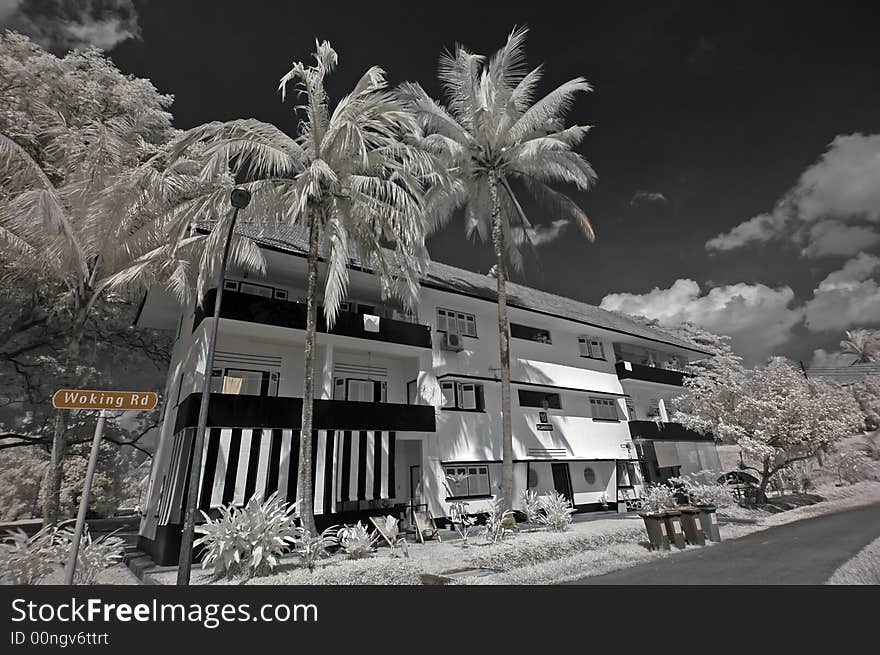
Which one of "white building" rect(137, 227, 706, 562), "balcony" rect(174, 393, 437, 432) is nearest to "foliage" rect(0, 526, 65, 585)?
"white building" rect(137, 227, 706, 562)

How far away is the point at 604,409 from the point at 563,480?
18.4 ft

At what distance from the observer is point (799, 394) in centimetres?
1959

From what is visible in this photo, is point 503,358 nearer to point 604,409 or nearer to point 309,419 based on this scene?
point 309,419

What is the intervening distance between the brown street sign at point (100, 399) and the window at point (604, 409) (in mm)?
22906

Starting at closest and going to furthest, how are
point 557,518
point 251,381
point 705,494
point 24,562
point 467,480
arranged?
point 24,562, point 557,518, point 251,381, point 705,494, point 467,480

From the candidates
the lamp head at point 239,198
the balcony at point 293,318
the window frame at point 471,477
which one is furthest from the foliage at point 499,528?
the lamp head at point 239,198

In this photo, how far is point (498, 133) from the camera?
1675cm

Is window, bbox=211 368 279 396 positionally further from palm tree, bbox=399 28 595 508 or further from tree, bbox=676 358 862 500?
tree, bbox=676 358 862 500

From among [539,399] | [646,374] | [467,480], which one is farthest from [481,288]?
[646,374]

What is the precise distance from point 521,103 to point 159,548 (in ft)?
64.3

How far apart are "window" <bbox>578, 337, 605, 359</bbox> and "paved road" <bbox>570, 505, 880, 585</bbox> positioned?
1318 centimetres

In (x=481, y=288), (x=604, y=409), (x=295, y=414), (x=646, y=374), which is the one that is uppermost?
(x=481, y=288)
